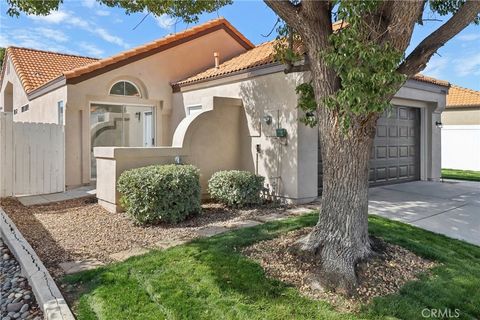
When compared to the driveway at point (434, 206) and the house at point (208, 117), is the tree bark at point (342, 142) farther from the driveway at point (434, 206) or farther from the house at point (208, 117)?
the house at point (208, 117)

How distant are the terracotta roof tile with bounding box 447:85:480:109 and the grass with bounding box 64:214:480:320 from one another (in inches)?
872

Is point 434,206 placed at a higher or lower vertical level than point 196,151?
lower

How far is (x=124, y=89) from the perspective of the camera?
13.0 m

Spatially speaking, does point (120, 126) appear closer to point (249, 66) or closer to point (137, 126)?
point (137, 126)

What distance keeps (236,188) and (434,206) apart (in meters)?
5.08

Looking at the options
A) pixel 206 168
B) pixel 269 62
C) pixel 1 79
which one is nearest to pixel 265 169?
pixel 206 168

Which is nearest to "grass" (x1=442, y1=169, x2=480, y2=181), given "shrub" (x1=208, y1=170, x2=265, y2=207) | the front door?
"shrub" (x1=208, y1=170, x2=265, y2=207)

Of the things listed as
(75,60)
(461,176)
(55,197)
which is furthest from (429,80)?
(75,60)

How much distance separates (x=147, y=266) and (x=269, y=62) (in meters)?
6.65

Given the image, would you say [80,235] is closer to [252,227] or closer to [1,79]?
[252,227]

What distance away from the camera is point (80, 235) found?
22.6 ft

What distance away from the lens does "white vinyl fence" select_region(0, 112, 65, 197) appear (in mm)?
10383

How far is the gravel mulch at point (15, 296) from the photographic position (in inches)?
164

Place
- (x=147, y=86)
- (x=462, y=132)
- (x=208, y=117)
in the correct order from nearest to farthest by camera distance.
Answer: (x=208, y=117)
(x=147, y=86)
(x=462, y=132)
